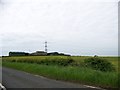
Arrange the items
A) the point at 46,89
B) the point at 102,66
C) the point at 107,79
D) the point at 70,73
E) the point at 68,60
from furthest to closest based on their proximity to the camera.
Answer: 1. the point at 68,60
2. the point at 102,66
3. the point at 70,73
4. the point at 107,79
5. the point at 46,89

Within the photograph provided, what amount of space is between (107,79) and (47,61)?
27.8 meters

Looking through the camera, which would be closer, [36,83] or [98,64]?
[36,83]

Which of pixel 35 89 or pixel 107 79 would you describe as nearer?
pixel 35 89

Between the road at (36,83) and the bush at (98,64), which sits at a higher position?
the bush at (98,64)

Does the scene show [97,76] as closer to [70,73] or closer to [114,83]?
[114,83]

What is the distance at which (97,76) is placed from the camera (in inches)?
709

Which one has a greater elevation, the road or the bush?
the bush

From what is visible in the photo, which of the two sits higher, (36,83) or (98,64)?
(98,64)

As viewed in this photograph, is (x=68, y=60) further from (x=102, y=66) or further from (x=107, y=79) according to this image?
(x=107, y=79)

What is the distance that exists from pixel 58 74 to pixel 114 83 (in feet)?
27.1

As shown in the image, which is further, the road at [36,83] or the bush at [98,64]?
the bush at [98,64]

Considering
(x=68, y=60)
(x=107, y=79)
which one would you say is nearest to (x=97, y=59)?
(x=68, y=60)

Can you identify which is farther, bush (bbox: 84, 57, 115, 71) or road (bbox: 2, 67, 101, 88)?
bush (bbox: 84, 57, 115, 71)

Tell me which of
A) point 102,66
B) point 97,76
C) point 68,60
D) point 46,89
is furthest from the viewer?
point 68,60
